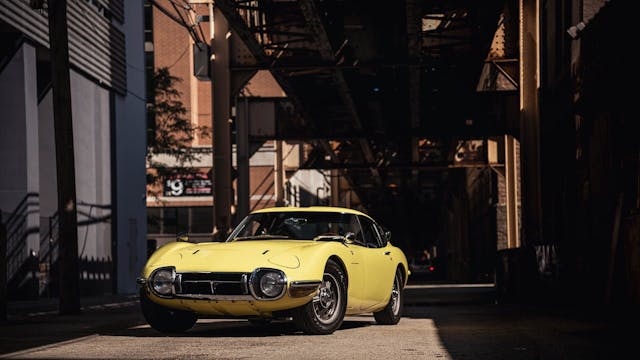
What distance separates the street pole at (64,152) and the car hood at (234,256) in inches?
283

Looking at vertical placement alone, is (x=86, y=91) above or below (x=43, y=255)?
above

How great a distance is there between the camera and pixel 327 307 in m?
12.0

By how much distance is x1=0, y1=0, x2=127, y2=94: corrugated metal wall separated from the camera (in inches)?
1043

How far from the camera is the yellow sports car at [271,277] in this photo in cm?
1130

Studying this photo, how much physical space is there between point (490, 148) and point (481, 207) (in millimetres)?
13785

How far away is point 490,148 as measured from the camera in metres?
36.4

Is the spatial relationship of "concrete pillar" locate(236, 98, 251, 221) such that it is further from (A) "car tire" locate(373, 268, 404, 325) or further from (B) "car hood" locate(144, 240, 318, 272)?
(B) "car hood" locate(144, 240, 318, 272)

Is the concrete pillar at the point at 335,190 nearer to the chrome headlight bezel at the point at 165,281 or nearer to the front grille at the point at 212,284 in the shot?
the chrome headlight bezel at the point at 165,281

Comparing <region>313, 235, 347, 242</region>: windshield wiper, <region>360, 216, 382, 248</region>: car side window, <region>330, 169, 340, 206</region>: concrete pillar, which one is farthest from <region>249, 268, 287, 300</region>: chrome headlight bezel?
<region>330, 169, 340, 206</region>: concrete pillar

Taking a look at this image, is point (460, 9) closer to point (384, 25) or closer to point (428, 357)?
point (384, 25)

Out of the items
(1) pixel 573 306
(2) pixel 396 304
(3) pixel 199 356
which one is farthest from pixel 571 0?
(3) pixel 199 356

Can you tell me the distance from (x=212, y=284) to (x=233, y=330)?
70.7 inches

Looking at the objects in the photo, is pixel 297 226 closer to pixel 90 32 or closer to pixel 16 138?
pixel 16 138

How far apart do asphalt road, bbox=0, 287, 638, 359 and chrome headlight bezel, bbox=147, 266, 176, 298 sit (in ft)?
1.43
